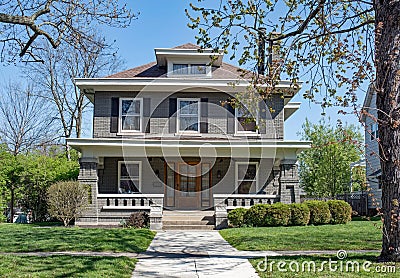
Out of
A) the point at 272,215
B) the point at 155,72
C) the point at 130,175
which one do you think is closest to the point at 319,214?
the point at 272,215

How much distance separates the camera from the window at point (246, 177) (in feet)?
70.4

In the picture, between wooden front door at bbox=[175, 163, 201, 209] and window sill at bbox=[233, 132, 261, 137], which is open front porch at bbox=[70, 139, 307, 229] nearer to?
wooden front door at bbox=[175, 163, 201, 209]

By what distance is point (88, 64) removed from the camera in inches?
1336

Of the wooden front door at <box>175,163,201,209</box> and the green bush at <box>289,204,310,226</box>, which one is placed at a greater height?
the wooden front door at <box>175,163,201,209</box>

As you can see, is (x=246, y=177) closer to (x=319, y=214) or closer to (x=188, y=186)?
(x=188, y=186)

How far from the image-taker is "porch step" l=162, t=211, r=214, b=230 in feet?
59.4

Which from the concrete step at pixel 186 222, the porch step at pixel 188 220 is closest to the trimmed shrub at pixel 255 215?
the porch step at pixel 188 220

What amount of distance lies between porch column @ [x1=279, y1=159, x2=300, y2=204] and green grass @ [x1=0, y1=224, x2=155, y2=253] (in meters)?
6.52

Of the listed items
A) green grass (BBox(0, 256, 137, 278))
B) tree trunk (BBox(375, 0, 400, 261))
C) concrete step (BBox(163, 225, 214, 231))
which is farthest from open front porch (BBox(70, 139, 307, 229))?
tree trunk (BBox(375, 0, 400, 261))

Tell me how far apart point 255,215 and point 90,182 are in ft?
21.5

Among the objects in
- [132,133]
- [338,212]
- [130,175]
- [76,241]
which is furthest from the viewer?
[130,175]

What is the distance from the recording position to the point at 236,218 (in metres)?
17.8

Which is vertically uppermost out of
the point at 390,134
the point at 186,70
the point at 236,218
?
the point at 186,70

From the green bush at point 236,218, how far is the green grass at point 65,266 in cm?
870
